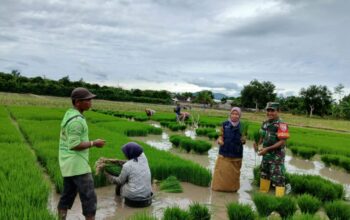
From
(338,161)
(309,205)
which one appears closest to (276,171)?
(309,205)

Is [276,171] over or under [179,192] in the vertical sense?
over

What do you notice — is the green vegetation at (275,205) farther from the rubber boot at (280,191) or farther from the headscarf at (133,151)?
the headscarf at (133,151)

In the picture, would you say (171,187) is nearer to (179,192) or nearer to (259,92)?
(179,192)

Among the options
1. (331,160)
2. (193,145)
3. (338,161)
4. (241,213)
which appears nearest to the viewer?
(241,213)

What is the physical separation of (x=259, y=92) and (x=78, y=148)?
57.7 m

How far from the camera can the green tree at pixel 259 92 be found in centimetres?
5903

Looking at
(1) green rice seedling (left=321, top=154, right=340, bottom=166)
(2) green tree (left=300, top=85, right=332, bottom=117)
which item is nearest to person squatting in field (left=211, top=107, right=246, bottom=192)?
(1) green rice seedling (left=321, top=154, right=340, bottom=166)

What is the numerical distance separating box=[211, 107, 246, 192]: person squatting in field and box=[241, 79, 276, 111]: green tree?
54.6 meters

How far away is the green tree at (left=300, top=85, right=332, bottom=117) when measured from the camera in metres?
55.8

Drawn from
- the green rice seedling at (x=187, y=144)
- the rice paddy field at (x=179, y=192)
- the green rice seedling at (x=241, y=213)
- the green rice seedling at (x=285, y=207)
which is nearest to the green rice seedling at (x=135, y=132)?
the rice paddy field at (x=179, y=192)

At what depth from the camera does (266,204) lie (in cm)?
447

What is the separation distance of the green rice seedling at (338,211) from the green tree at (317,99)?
5521 centimetres

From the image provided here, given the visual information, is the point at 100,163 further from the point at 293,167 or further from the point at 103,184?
the point at 293,167

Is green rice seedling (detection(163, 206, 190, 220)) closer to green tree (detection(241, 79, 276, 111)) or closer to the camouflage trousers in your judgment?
the camouflage trousers
